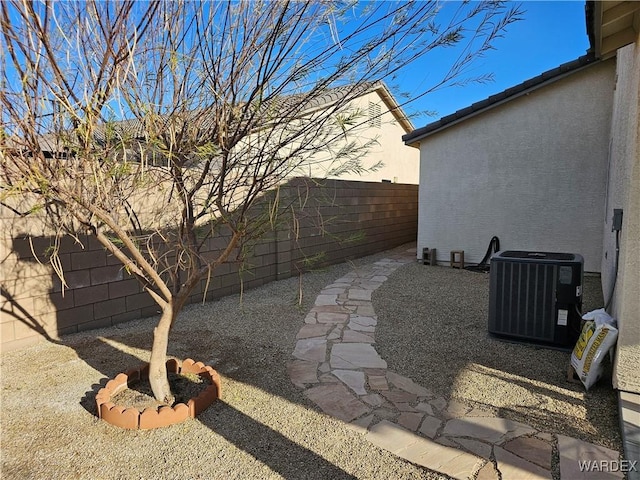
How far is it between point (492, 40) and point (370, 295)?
4730 mm

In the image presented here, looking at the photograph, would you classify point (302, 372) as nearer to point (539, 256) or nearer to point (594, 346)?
point (594, 346)

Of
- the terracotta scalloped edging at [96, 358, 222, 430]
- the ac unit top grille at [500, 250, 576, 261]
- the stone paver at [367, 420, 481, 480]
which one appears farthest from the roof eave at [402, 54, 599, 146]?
the terracotta scalloped edging at [96, 358, 222, 430]

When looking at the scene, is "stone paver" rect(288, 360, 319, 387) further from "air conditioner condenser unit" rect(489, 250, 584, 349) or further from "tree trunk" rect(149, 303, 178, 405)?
"air conditioner condenser unit" rect(489, 250, 584, 349)

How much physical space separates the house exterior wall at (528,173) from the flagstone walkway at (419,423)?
18.4 ft

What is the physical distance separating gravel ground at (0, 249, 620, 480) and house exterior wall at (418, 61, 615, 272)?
4050mm

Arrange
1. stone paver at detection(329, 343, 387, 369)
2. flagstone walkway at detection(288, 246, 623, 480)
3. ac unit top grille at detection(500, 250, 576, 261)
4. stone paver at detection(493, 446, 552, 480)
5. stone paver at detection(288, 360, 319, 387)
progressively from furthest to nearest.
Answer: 1. ac unit top grille at detection(500, 250, 576, 261)
2. stone paver at detection(329, 343, 387, 369)
3. stone paver at detection(288, 360, 319, 387)
4. flagstone walkway at detection(288, 246, 623, 480)
5. stone paver at detection(493, 446, 552, 480)

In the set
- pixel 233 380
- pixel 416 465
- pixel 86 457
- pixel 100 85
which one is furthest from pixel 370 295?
pixel 100 85

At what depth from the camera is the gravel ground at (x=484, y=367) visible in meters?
2.93

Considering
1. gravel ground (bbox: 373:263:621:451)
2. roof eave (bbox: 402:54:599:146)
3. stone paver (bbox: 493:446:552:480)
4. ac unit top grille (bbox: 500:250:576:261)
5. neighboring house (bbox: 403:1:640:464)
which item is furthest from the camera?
neighboring house (bbox: 403:1:640:464)

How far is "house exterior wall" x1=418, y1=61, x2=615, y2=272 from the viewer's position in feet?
26.1

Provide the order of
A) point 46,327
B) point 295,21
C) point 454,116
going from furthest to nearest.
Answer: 1. point 454,116
2. point 46,327
3. point 295,21

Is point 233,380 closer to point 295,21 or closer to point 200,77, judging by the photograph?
point 200,77

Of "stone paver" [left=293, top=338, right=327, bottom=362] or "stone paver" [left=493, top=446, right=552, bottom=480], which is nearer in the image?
"stone paver" [left=493, top=446, right=552, bottom=480]

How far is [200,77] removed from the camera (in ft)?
8.34
